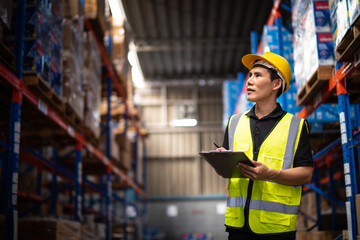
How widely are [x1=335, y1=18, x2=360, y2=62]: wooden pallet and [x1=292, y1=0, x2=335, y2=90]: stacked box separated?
0.38 m

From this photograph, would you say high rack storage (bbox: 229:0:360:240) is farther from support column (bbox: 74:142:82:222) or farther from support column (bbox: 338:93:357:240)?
Result: support column (bbox: 74:142:82:222)

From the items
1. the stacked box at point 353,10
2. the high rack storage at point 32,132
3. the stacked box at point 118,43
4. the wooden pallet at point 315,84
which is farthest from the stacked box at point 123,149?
the stacked box at point 353,10

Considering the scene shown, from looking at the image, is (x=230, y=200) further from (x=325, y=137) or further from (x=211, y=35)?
(x=211, y=35)

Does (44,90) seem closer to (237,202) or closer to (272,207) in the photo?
(237,202)

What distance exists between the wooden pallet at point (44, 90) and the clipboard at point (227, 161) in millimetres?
3013

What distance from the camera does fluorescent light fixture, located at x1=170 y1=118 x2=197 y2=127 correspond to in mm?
22016

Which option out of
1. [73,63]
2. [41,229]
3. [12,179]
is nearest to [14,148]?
[12,179]

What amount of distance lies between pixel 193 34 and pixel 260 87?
1416 cm

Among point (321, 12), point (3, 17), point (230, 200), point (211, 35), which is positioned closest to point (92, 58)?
point (3, 17)

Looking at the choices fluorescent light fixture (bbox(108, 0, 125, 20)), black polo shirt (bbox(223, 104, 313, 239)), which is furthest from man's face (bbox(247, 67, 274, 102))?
fluorescent light fixture (bbox(108, 0, 125, 20))

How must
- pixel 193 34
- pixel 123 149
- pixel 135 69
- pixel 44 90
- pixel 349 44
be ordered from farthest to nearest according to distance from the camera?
pixel 135 69 < pixel 193 34 < pixel 123 149 < pixel 44 90 < pixel 349 44

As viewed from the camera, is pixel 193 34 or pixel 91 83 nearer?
pixel 91 83

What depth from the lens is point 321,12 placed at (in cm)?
500

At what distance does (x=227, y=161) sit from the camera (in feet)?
8.61
